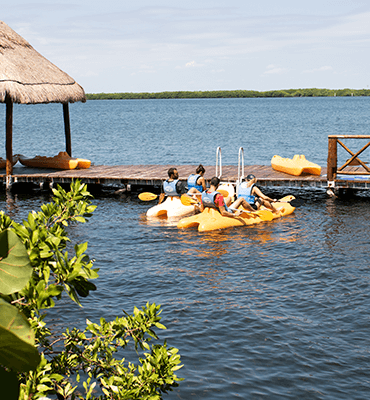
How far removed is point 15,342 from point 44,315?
2.31 meters

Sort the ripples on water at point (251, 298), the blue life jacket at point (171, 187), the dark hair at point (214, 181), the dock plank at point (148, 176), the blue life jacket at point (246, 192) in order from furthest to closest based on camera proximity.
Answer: the dock plank at point (148, 176)
the blue life jacket at point (171, 187)
the blue life jacket at point (246, 192)
the dark hair at point (214, 181)
the ripples on water at point (251, 298)

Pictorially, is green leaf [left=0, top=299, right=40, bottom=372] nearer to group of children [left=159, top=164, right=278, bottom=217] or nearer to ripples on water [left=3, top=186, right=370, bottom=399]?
ripples on water [left=3, top=186, right=370, bottom=399]

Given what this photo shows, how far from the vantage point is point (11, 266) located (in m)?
1.78

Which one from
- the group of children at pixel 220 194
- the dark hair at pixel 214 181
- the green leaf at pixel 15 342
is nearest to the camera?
the green leaf at pixel 15 342

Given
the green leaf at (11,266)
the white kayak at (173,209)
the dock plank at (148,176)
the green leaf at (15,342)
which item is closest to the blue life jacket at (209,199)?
A: the white kayak at (173,209)

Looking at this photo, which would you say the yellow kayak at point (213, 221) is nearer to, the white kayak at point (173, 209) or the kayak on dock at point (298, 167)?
the white kayak at point (173, 209)

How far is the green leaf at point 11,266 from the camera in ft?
5.80

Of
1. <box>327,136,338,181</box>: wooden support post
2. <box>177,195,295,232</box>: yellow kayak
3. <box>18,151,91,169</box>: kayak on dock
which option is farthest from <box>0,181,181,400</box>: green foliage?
<box>18,151,91,169</box>: kayak on dock

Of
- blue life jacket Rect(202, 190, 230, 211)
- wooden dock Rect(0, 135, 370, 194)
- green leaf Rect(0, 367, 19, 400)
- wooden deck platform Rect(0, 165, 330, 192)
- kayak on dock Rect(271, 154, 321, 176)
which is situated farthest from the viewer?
kayak on dock Rect(271, 154, 321, 176)

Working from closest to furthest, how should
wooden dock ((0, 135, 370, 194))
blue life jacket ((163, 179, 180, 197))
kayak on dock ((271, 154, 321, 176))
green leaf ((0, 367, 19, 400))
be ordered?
1. green leaf ((0, 367, 19, 400))
2. blue life jacket ((163, 179, 180, 197))
3. wooden dock ((0, 135, 370, 194))
4. kayak on dock ((271, 154, 321, 176))

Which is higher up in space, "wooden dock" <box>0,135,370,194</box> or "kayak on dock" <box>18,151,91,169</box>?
"kayak on dock" <box>18,151,91,169</box>

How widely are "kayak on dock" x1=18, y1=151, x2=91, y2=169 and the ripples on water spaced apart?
6932 mm

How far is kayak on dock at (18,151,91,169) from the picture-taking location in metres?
21.5

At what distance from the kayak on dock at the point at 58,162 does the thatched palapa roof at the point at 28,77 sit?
2.52m
